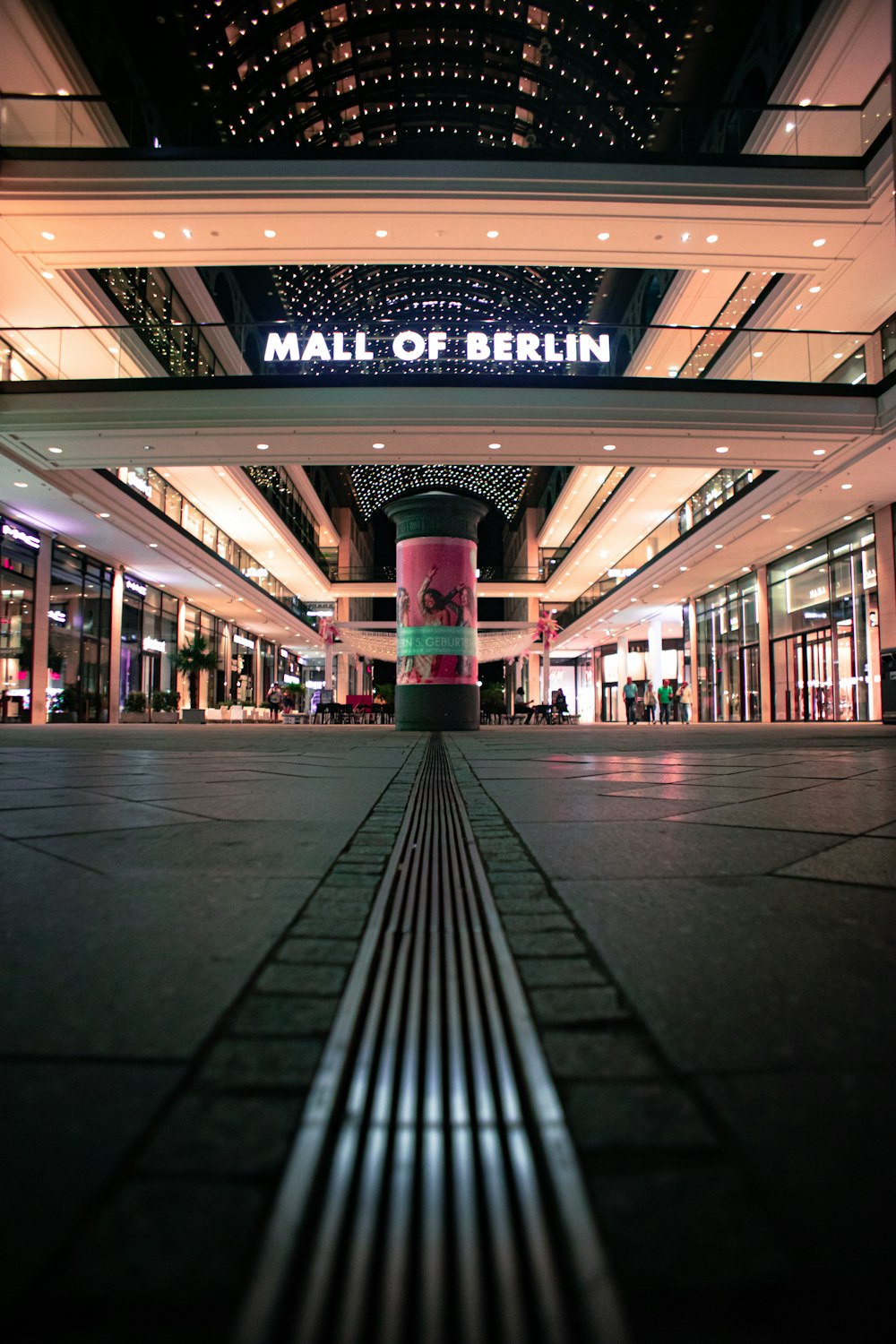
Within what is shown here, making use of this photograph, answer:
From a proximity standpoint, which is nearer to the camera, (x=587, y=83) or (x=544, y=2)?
(x=544, y=2)

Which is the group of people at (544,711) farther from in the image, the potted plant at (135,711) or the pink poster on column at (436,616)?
the pink poster on column at (436,616)

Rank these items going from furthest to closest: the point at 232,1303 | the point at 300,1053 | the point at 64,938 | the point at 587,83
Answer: the point at 587,83 < the point at 64,938 < the point at 300,1053 < the point at 232,1303

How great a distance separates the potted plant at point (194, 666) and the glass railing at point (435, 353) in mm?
17720

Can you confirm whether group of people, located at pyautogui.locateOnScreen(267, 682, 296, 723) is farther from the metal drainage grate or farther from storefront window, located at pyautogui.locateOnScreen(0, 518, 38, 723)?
the metal drainage grate

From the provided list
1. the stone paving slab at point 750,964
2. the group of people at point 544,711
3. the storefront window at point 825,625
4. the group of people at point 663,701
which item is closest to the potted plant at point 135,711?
the group of people at point 544,711

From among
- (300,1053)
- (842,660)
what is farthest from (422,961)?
(842,660)

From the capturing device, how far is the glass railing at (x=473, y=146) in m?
12.3

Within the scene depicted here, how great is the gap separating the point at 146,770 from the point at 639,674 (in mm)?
40777

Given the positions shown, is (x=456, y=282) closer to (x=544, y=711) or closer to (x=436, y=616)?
(x=436, y=616)

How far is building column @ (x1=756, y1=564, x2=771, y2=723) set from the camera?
25359mm

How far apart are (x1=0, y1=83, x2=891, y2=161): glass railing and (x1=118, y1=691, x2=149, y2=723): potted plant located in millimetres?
16567

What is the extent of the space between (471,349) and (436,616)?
492 cm

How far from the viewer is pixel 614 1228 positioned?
54 cm

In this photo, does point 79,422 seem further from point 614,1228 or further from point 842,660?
point 842,660
